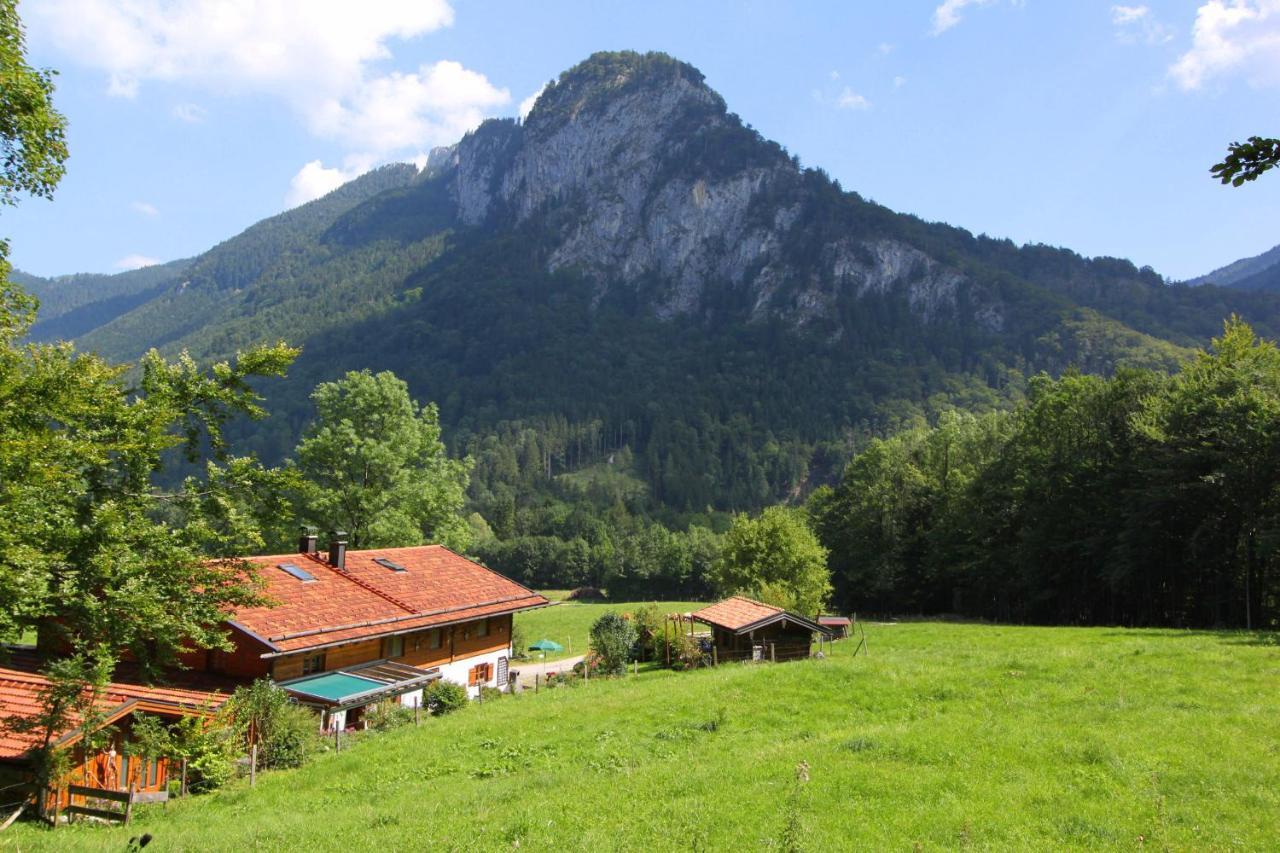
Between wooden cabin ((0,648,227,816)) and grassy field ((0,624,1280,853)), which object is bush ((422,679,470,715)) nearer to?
grassy field ((0,624,1280,853))

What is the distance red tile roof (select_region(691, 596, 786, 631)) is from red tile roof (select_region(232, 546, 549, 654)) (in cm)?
847

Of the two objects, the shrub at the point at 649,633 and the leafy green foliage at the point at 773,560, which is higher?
the leafy green foliage at the point at 773,560

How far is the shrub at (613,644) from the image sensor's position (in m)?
32.7

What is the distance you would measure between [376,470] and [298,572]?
391 inches

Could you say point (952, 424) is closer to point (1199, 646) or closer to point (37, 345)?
point (1199, 646)

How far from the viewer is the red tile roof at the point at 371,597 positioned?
77.4ft

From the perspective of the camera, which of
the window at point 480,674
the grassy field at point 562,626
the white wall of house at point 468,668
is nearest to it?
the white wall of house at point 468,668

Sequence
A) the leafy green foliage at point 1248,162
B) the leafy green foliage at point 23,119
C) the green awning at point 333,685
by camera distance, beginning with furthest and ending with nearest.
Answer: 1. the green awning at point 333,685
2. the leafy green foliage at point 23,119
3. the leafy green foliage at point 1248,162

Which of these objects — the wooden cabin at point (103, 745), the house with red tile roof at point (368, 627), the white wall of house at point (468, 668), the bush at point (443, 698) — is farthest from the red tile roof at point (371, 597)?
the wooden cabin at point (103, 745)

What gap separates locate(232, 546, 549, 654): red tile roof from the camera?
23594mm

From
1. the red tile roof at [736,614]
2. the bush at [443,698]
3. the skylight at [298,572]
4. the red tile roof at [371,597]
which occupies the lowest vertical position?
the bush at [443,698]

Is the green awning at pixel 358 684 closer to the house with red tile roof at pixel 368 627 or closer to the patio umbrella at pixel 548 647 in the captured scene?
the house with red tile roof at pixel 368 627

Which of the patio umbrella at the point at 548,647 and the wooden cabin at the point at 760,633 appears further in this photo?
the patio umbrella at the point at 548,647

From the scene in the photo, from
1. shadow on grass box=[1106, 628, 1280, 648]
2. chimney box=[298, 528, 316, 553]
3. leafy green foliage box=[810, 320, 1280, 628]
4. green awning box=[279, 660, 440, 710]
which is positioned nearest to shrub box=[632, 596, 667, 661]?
green awning box=[279, 660, 440, 710]
